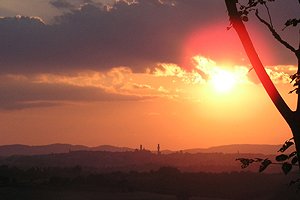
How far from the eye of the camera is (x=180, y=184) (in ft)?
233

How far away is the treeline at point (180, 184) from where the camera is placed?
62.8 metres

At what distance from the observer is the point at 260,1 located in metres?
5.59

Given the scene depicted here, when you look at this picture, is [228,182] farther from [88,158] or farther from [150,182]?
[88,158]

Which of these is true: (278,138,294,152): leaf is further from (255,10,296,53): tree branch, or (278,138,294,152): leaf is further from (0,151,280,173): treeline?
(0,151,280,173): treeline

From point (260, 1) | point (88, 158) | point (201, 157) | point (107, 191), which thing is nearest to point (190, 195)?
point (107, 191)

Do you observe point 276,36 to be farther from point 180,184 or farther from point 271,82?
point 180,184

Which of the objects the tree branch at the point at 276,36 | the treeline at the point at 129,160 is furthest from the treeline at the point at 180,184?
the treeline at the point at 129,160

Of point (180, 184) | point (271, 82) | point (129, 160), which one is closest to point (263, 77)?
point (271, 82)

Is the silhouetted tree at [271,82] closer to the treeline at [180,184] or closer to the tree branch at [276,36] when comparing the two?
the tree branch at [276,36]

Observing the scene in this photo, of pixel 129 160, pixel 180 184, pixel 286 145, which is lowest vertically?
pixel 286 145

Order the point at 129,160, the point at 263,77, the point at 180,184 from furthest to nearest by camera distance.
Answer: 1. the point at 129,160
2. the point at 180,184
3. the point at 263,77

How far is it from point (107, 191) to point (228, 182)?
55.0 feet

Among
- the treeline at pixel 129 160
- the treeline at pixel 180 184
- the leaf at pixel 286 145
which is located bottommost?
the leaf at pixel 286 145

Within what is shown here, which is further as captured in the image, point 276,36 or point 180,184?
point 180,184
